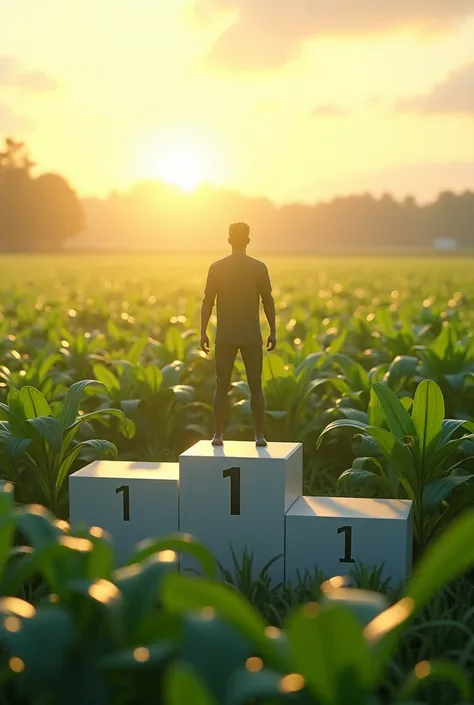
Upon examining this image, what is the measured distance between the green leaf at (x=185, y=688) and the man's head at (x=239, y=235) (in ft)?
12.3

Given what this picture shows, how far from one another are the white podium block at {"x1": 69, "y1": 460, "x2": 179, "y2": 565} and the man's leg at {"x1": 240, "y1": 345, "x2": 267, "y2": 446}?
1.86ft

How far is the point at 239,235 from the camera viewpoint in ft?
19.6

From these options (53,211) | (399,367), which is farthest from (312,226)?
(399,367)

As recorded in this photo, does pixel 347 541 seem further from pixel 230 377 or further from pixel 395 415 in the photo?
pixel 230 377

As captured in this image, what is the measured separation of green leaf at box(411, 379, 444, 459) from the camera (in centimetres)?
569

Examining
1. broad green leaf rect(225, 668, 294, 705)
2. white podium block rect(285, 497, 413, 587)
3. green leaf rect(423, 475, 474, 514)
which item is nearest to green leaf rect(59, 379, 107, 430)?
white podium block rect(285, 497, 413, 587)

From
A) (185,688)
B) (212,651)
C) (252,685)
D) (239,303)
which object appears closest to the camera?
(185,688)

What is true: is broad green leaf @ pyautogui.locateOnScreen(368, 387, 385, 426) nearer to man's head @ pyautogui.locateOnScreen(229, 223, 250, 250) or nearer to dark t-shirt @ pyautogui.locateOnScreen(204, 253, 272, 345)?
Answer: dark t-shirt @ pyautogui.locateOnScreen(204, 253, 272, 345)

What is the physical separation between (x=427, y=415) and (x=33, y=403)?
244 centimetres

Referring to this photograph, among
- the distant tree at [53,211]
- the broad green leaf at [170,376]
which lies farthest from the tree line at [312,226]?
the broad green leaf at [170,376]

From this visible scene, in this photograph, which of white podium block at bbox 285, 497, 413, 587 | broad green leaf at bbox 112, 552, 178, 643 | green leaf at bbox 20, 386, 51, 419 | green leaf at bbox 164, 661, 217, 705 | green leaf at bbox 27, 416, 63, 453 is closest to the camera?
green leaf at bbox 164, 661, 217, 705

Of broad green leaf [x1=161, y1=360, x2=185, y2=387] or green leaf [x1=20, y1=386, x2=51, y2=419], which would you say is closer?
green leaf [x1=20, y1=386, x2=51, y2=419]

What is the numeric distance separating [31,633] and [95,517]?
9.51ft

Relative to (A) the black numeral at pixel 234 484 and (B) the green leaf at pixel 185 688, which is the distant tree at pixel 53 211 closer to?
(A) the black numeral at pixel 234 484
